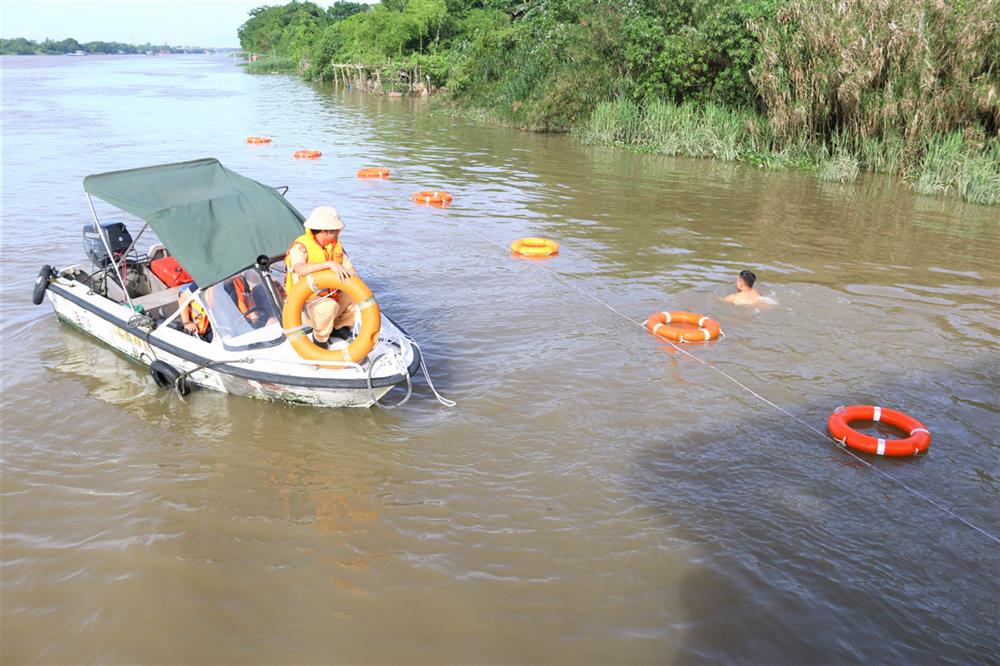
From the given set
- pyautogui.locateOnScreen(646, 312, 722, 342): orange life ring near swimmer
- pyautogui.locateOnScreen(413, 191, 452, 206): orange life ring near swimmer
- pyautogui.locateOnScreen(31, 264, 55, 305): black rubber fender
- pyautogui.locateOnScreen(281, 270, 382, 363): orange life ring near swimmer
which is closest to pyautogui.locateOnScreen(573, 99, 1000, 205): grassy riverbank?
pyautogui.locateOnScreen(413, 191, 452, 206): orange life ring near swimmer

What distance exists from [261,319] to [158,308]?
146 cm

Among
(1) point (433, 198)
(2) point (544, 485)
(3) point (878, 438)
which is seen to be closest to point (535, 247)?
(1) point (433, 198)

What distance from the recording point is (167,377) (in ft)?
24.6

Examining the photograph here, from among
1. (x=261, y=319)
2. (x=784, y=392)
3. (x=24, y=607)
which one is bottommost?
(x=24, y=607)

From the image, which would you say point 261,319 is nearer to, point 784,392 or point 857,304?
point 784,392

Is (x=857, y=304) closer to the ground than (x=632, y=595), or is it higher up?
higher up

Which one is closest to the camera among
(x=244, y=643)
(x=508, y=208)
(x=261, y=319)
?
(x=244, y=643)

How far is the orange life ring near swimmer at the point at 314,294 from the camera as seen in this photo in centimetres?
696

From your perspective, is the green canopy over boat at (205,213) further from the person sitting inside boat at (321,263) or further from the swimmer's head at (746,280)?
the swimmer's head at (746,280)

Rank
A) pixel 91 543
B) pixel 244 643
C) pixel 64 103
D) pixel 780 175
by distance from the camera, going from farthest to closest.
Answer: pixel 64 103 → pixel 780 175 → pixel 91 543 → pixel 244 643

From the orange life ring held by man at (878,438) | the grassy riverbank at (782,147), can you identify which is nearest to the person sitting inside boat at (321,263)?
the orange life ring held by man at (878,438)

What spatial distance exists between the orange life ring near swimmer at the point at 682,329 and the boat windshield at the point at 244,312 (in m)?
4.56

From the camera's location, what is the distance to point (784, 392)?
8008 millimetres

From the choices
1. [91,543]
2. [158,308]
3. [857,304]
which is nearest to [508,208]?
[857,304]
